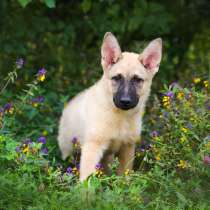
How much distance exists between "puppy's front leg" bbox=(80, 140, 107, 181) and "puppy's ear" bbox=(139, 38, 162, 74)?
0.91 metres

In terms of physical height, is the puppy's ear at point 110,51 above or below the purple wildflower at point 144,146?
above

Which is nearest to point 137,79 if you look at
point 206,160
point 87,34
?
point 206,160

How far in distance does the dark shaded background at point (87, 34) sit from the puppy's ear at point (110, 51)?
1646 mm

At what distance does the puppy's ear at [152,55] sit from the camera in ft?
20.1

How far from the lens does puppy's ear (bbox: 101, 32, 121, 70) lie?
19.8 ft

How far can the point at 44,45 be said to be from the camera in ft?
29.6

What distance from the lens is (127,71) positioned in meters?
5.98

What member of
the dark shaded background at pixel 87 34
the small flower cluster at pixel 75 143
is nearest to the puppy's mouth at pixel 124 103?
the small flower cluster at pixel 75 143

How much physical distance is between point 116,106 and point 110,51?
56 centimetres

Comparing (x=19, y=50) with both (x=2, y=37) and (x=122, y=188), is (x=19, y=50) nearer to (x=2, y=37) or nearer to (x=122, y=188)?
(x=2, y=37)

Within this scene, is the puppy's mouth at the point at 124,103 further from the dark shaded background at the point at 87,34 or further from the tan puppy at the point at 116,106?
the dark shaded background at the point at 87,34

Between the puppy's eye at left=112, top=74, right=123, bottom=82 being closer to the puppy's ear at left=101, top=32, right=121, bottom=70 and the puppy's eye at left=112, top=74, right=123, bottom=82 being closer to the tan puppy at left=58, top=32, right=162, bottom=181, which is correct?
the tan puppy at left=58, top=32, right=162, bottom=181


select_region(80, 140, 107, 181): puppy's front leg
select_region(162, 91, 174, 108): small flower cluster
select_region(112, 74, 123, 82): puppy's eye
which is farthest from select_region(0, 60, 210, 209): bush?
select_region(112, 74, 123, 82): puppy's eye

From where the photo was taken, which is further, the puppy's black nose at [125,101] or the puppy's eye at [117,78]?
the puppy's eye at [117,78]
